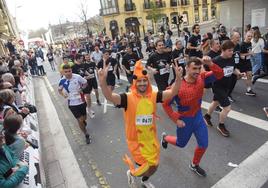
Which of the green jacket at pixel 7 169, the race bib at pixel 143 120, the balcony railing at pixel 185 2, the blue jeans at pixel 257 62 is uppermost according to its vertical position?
the balcony railing at pixel 185 2

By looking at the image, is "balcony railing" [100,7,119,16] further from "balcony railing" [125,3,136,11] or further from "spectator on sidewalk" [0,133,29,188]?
"spectator on sidewalk" [0,133,29,188]

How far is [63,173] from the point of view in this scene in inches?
203

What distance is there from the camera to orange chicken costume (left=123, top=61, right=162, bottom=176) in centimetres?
353

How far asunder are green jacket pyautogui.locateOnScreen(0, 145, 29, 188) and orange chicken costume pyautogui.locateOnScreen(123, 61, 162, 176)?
4.66 ft

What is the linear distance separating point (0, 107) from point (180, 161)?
3509mm

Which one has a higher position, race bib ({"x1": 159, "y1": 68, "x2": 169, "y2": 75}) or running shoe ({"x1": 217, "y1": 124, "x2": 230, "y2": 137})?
race bib ({"x1": 159, "y1": 68, "x2": 169, "y2": 75})

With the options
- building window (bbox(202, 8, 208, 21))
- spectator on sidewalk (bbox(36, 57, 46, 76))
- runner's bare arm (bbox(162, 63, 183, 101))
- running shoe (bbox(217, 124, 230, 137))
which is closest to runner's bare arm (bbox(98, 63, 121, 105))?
runner's bare arm (bbox(162, 63, 183, 101))

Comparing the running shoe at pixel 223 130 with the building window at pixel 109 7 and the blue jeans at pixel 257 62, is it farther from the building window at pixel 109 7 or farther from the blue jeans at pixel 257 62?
the building window at pixel 109 7

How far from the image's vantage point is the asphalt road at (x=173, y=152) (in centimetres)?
445

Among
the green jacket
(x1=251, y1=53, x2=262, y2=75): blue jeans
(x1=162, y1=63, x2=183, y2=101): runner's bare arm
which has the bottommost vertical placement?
(x1=251, y1=53, x2=262, y2=75): blue jeans

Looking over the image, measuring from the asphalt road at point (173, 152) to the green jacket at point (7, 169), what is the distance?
1.60 meters

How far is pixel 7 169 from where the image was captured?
3221 millimetres

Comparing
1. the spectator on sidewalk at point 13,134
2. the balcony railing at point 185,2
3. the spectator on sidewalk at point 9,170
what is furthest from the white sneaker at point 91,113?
the balcony railing at point 185,2

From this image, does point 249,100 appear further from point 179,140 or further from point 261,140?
point 179,140
